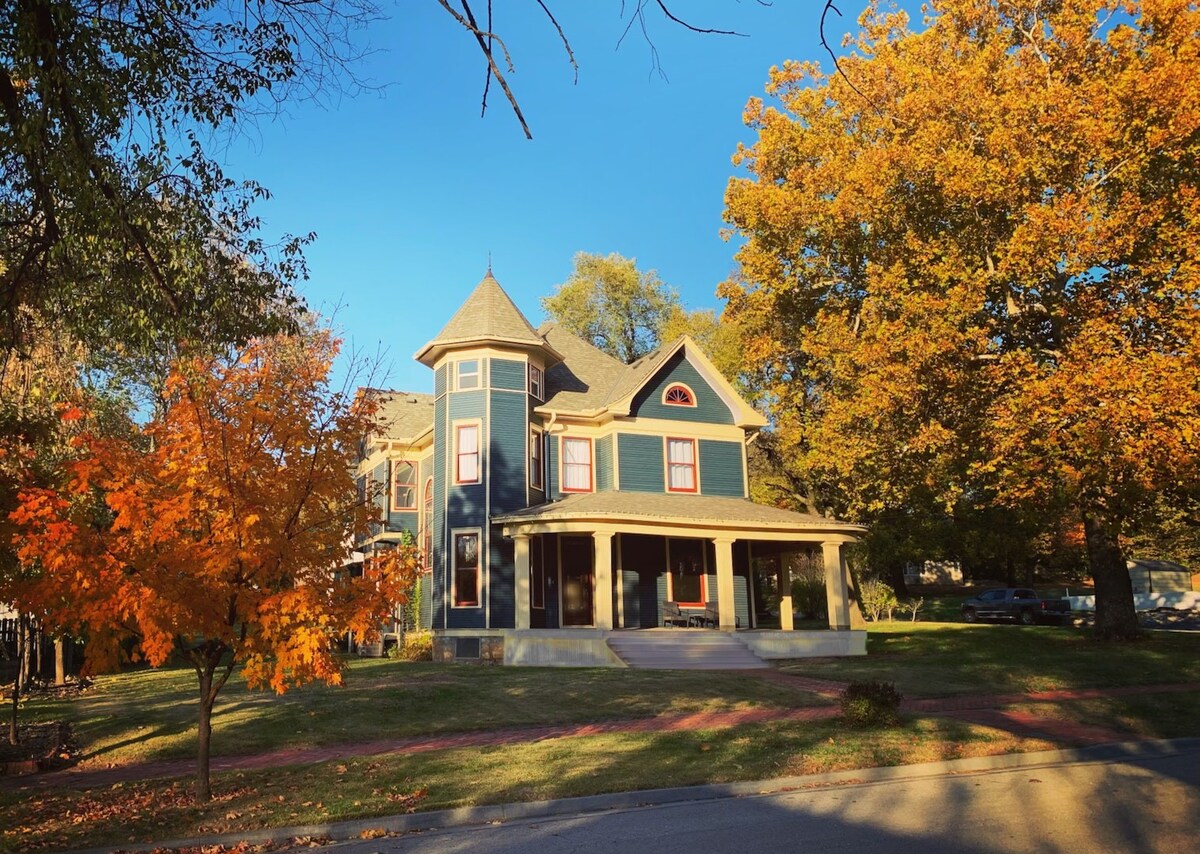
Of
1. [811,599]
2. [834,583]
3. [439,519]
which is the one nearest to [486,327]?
[439,519]

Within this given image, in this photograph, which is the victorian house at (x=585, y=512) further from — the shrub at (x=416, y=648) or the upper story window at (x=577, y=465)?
the shrub at (x=416, y=648)

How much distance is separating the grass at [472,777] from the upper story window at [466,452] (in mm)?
14212

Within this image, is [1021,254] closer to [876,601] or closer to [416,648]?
[416,648]

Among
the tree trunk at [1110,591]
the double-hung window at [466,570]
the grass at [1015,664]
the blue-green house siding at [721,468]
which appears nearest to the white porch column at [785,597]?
the grass at [1015,664]

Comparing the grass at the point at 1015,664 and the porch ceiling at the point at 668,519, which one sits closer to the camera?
the grass at the point at 1015,664

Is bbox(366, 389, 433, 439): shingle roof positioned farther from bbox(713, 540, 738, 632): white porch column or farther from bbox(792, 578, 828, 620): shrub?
bbox(792, 578, 828, 620): shrub

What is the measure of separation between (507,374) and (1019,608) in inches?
1113

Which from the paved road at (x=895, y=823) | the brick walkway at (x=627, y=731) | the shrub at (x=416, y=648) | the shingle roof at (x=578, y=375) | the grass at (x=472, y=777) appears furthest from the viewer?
the shingle roof at (x=578, y=375)

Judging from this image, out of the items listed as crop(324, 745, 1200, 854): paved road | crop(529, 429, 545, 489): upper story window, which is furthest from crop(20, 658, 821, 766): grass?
crop(529, 429, 545, 489): upper story window

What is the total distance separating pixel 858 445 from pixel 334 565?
1676 centimetres

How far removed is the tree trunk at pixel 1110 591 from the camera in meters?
24.1

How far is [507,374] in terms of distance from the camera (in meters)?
26.7

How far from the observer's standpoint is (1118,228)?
19469 millimetres

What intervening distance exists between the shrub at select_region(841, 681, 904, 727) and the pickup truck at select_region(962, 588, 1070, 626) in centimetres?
3150
